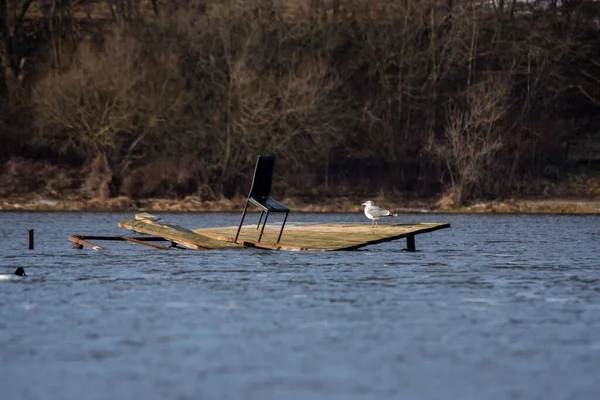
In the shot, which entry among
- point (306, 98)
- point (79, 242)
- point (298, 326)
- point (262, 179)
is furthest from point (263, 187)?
point (306, 98)

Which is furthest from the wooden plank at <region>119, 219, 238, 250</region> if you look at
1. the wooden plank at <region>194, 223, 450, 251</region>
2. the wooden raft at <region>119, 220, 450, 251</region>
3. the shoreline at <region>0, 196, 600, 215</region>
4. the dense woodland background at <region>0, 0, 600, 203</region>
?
the dense woodland background at <region>0, 0, 600, 203</region>

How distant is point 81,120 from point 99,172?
348cm

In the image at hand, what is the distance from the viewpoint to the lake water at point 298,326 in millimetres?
16828

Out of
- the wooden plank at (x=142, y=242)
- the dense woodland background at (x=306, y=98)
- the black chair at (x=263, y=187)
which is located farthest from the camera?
the dense woodland background at (x=306, y=98)

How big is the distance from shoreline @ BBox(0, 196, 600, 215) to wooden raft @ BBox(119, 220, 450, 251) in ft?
114

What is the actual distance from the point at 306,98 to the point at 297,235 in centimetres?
3838

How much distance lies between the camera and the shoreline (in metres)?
74.2

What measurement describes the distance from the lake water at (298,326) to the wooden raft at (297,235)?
1.73 feet

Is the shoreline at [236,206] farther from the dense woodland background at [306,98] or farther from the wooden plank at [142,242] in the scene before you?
the wooden plank at [142,242]

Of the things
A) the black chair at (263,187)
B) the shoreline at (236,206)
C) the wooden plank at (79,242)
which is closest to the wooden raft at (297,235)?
the black chair at (263,187)

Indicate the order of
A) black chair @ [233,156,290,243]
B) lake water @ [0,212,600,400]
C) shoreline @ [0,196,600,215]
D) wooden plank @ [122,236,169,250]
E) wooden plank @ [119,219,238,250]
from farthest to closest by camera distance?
shoreline @ [0,196,600,215] < wooden plank @ [122,236,169,250] < wooden plank @ [119,219,238,250] < black chair @ [233,156,290,243] < lake water @ [0,212,600,400]

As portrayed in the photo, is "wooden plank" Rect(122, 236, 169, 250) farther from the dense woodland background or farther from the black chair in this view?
the dense woodland background

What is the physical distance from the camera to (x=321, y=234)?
1495 inches

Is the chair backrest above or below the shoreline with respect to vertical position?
above
